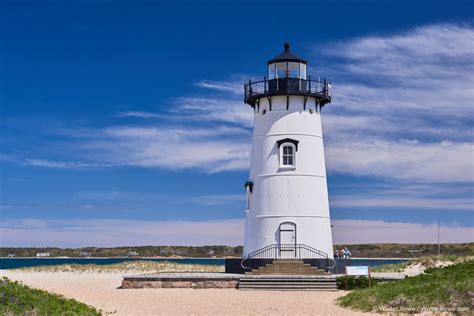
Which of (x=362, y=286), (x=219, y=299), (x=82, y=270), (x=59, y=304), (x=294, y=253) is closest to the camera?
(x=59, y=304)

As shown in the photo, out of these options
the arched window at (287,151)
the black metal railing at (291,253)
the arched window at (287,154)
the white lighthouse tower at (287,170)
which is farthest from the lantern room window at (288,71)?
the black metal railing at (291,253)

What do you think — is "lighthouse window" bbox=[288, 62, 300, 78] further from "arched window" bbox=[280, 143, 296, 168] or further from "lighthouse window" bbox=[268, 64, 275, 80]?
"arched window" bbox=[280, 143, 296, 168]

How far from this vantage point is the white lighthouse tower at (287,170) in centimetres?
3170

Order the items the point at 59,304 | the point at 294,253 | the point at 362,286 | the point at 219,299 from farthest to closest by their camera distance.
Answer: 1. the point at 294,253
2. the point at 362,286
3. the point at 219,299
4. the point at 59,304

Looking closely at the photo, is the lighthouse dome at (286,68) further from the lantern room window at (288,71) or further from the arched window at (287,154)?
the arched window at (287,154)

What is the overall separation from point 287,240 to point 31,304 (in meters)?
15.3

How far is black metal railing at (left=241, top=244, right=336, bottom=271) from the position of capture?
31.6 meters

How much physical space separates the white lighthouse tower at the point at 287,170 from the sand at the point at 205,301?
15.8 feet

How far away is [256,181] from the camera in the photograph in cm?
3275

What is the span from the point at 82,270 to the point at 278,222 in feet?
67.0

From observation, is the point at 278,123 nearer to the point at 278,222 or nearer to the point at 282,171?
the point at 282,171

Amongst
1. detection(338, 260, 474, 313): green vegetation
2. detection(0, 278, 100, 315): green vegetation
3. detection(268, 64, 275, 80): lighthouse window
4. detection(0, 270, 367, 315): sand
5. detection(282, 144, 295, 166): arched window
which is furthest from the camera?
detection(268, 64, 275, 80): lighthouse window

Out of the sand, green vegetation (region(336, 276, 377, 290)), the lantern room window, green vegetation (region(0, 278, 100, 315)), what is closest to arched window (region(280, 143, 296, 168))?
the lantern room window

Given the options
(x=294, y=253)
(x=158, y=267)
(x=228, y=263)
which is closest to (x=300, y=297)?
(x=294, y=253)
